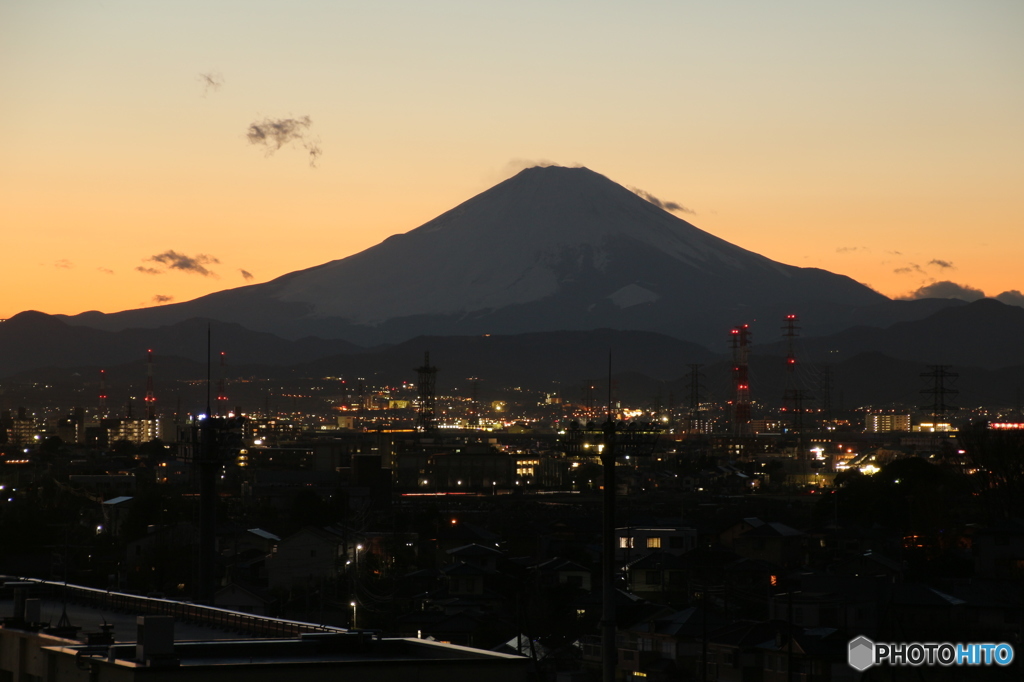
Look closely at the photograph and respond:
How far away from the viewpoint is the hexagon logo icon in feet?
64.3

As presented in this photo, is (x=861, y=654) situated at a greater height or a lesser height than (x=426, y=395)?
lesser

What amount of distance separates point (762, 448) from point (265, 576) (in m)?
76.8

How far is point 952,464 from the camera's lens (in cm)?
4878

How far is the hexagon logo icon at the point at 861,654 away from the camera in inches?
772

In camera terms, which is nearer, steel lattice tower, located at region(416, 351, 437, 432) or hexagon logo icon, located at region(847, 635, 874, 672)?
hexagon logo icon, located at region(847, 635, 874, 672)

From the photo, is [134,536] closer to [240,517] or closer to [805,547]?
[240,517]

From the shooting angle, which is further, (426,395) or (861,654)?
(426,395)

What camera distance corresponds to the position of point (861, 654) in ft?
65.6

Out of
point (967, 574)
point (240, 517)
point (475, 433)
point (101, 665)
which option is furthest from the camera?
point (475, 433)

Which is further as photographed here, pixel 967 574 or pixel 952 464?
pixel 952 464

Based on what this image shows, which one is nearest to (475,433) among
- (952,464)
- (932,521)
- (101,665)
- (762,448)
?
(762,448)

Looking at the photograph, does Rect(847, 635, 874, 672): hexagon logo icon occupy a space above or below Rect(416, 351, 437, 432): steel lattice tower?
below

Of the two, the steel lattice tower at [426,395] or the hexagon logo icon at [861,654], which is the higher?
the steel lattice tower at [426,395]

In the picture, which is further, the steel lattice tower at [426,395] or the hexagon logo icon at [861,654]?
the steel lattice tower at [426,395]
